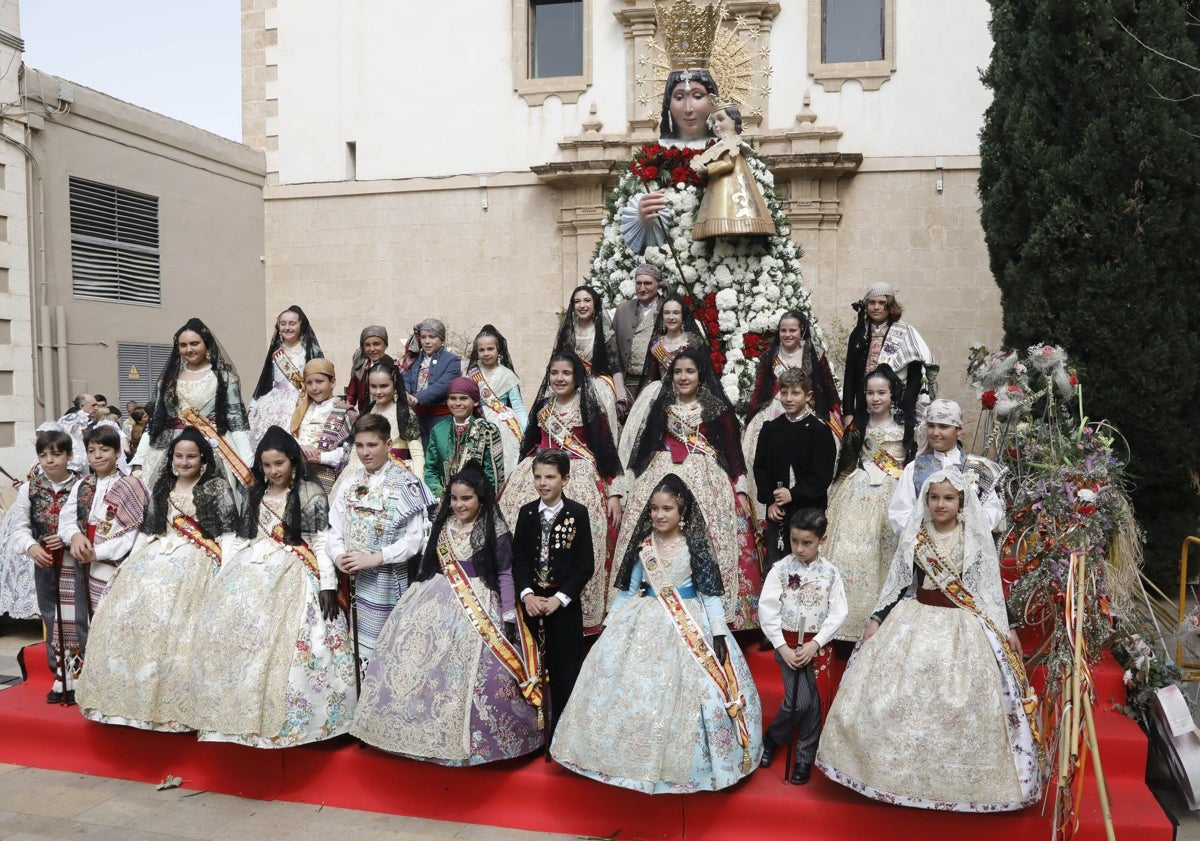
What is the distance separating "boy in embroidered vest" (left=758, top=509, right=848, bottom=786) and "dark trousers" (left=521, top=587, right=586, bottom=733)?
0.84 metres

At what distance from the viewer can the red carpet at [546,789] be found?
412cm

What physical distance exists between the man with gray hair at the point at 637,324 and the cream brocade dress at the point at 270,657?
2605 mm

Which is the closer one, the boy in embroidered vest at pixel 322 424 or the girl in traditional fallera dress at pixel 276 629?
the girl in traditional fallera dress at pixel 276 629

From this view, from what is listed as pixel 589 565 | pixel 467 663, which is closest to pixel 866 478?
pixel 589 565

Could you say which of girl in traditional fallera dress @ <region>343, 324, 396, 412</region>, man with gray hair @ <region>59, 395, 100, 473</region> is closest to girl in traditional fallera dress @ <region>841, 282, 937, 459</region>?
girl in traditional fallera dress @ <region>343, 324, 396, 412</region>

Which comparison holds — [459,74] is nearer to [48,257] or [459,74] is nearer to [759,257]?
[48,257]

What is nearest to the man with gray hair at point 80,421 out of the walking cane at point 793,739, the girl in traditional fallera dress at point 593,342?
the girl in traditional fallera dress at point 593,342

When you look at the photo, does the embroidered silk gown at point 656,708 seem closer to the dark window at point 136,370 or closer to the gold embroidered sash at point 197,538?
the gold embroidered sash at point 197,538

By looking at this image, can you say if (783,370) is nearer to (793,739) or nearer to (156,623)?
(793,739)

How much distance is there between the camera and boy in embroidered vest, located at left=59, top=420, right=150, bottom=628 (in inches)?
211

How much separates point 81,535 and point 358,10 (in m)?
10.9

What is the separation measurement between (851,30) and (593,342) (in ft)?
27.2

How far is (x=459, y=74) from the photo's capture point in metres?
13.9

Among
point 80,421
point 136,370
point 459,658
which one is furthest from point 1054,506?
point 136,370
